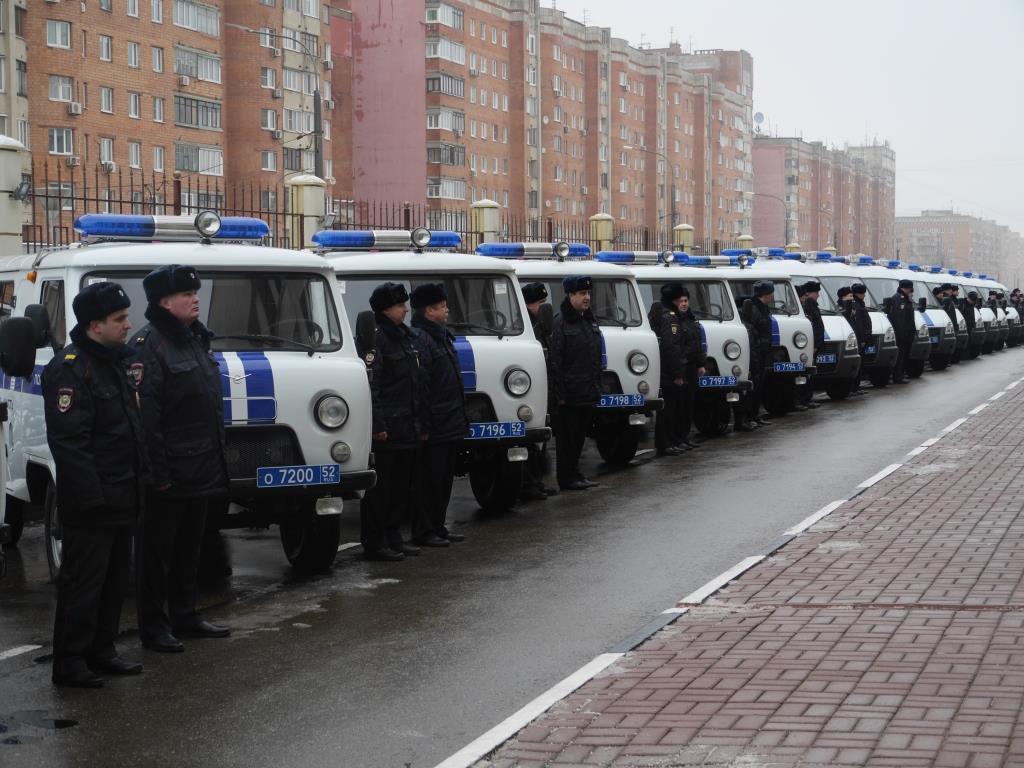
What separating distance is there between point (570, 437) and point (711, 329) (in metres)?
5.40

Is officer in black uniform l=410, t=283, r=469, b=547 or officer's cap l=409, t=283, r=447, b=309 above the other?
officer's cap l=409, t=283, r=447, b=309

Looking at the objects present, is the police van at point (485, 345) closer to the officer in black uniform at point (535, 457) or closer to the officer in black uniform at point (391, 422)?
the officer in black uniform at point (535, 457)

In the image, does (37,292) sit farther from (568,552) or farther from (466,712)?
(466,712)

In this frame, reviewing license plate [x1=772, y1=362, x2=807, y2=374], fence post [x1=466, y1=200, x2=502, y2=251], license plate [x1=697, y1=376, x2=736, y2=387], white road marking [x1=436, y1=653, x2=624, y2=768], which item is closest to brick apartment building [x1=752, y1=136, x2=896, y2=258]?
fence post [x1=466, y1=200, x2=502, y2=251]

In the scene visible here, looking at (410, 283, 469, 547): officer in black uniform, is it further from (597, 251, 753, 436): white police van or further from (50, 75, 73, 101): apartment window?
(50, 75, 73, 101): apartment window

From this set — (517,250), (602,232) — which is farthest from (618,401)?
(602,232)

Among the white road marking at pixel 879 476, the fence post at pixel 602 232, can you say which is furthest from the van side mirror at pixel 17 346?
the fence post at pixel 602 232

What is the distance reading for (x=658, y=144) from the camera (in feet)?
423

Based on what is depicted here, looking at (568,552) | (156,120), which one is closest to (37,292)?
(568,552)

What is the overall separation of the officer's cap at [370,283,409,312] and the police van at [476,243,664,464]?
16.0ft

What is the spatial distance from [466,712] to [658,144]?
124m

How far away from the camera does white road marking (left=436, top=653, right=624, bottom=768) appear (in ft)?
19.9

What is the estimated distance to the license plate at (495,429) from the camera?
41.0ft

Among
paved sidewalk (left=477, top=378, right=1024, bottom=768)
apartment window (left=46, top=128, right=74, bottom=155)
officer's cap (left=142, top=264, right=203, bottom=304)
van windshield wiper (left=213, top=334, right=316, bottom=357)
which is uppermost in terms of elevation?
apartment window (left=46, top=128, right=74, bottom=155)
